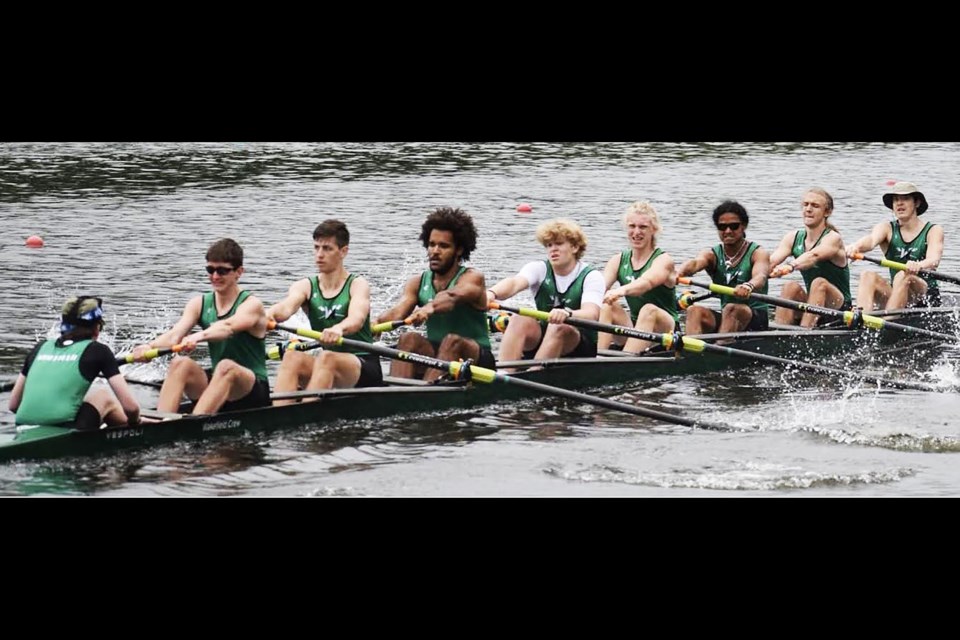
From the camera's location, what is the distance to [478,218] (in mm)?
19547

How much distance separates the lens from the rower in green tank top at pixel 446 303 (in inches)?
388

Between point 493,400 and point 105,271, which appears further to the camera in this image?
point 105,271

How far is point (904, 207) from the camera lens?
13.0 m

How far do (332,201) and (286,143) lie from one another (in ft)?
17.5

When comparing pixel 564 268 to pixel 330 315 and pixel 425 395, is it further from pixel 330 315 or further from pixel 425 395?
pixel 330 315

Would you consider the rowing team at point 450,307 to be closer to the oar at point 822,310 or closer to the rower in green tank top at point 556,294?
the rower in green tank top at point 556,294

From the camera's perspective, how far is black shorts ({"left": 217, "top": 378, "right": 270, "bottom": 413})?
8922 millimetres

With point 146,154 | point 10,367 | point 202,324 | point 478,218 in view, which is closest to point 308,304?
point 202,324

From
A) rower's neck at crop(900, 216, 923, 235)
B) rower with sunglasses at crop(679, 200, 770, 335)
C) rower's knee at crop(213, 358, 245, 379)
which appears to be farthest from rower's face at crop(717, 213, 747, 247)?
rower's knee at crop(213, 358, 245, 379)

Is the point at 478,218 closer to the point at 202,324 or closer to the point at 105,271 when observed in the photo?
the point at 105,271

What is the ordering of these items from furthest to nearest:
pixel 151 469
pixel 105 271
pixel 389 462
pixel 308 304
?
pixel 105 271 → pixel 308 304 → pixel 389 462 → pixel 151 469

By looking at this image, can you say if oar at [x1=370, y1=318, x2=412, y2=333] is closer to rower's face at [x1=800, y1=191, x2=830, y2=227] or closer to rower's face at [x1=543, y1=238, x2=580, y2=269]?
rower's face at [x1=543, y1=238, x2=580, y2=269]

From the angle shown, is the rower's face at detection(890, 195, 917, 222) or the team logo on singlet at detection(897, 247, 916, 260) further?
the team logo on singlet at detection(897, 247, 916, 260)

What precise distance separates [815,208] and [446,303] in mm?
3861
